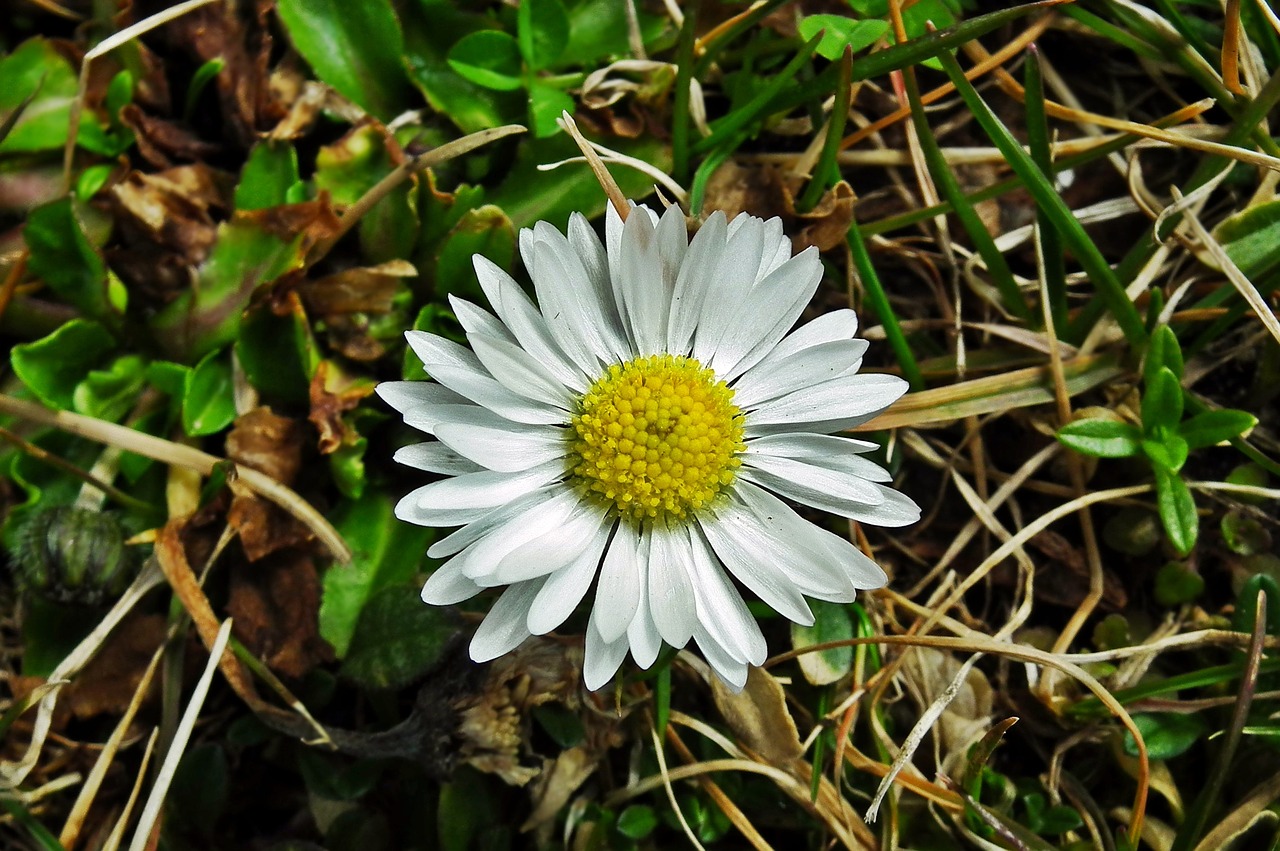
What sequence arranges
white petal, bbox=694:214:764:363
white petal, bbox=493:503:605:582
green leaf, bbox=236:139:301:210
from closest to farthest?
1. white petal, bbox=493:503:605:582
2. white petal, bbox=694:214:764:363
3. green leaf, bbox=236:139:301:210

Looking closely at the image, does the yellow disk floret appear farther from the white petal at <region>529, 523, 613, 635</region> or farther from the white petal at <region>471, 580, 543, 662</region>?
the white petal at <region>471, 580, 543, 662</region>

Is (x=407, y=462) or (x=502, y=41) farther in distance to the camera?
(x=502, y=41)

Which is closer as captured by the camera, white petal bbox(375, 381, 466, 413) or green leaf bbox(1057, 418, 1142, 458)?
white petal bbox(375, 381, 466, 413)

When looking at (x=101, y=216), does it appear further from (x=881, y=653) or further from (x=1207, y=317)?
(x=1207, y=317)

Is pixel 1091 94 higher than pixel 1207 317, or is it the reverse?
pixel 1091 94

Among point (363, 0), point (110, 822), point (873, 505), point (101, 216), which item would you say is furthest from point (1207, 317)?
point (110, 822)

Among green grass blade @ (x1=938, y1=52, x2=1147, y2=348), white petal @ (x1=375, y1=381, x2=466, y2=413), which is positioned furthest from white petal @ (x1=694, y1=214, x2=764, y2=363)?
green grass blade @ (x1=938, y1=52, x2=1147, y2=348)

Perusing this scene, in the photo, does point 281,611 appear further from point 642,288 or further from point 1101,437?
point 1101,437

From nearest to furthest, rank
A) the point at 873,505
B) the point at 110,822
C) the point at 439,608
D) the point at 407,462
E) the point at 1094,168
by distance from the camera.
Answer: the point at 407,462 → the point at 873,505 → the point at 439,608 → the point at 110,822 → the point at 1094,168
